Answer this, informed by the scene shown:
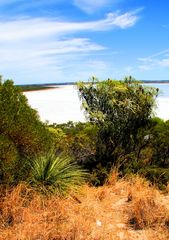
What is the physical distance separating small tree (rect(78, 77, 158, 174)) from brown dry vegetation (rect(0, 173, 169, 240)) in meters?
2.68

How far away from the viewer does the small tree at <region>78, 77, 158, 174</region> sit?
13.1 meters

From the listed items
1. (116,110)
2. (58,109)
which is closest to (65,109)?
(58,109)

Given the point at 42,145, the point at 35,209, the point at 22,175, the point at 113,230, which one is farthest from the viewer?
the point at 42,145

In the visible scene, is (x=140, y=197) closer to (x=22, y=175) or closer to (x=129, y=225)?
(x=129, y=225)

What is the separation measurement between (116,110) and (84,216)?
4745 millimetres

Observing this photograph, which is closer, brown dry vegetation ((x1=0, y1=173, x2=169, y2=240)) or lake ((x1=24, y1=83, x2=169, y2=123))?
brown dry vegetation ((x1=0, y1=173, x2=169, y2=240))

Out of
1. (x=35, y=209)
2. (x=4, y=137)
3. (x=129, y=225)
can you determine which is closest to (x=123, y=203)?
(x=129, y=225)

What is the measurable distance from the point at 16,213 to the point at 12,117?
216 cm

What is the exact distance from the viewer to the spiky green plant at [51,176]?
1028cm

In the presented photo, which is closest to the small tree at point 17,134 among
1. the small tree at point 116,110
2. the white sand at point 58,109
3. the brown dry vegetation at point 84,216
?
the brown dry vegetation at point 84,216

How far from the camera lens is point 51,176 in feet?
34.5

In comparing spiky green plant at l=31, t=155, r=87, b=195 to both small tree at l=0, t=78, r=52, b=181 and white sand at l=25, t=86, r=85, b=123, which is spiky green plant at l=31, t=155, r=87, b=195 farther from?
white sand at l=25, t=86, r=85, b=123

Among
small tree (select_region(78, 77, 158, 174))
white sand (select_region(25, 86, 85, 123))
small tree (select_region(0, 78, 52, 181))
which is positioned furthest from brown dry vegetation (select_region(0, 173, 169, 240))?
white sand (select_region(25, 86, 85, 123))

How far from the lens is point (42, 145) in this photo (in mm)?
10883
